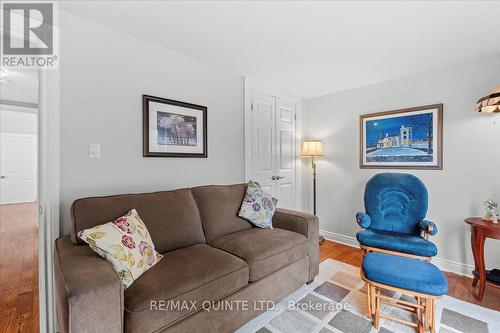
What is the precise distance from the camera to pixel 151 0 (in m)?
1.60

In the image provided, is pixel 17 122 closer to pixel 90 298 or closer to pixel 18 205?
pixel 18 205

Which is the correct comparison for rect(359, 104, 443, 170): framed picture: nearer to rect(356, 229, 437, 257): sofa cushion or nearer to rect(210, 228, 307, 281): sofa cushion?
rect(356, 229, 437, 257): sofa cushion

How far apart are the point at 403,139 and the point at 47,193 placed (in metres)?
3.63

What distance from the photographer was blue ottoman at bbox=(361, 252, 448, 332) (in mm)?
1471

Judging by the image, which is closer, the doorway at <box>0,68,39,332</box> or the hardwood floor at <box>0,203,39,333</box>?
the hardwood floor at <box>0,203,39,333</box>

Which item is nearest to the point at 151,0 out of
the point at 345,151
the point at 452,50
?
the point at 452,50

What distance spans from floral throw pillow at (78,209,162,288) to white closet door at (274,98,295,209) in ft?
7.35

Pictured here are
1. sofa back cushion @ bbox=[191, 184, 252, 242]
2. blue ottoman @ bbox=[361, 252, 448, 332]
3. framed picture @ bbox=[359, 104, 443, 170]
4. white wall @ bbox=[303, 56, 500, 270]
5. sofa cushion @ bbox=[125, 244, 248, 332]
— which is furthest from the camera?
framed picture @ bbox=[359, 104, 443, 170]

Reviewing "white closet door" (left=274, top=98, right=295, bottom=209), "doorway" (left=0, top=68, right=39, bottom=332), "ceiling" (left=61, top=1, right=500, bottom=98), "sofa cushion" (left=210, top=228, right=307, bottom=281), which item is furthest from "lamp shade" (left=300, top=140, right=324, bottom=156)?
"doorway" (left=0, top=68, right=39, bottom=332)

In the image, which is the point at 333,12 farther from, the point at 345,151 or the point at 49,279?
the point at 49,279

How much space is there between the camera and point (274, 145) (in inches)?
135

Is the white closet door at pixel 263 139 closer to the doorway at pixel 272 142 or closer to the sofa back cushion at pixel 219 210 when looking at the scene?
the doorway at pixel 272 142

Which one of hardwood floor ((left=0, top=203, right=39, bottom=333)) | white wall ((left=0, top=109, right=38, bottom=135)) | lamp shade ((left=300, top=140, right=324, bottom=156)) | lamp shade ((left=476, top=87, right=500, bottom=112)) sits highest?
white wall ((left=0, top=109, right=38, bottom=135))

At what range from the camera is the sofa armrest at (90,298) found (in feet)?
3.19
